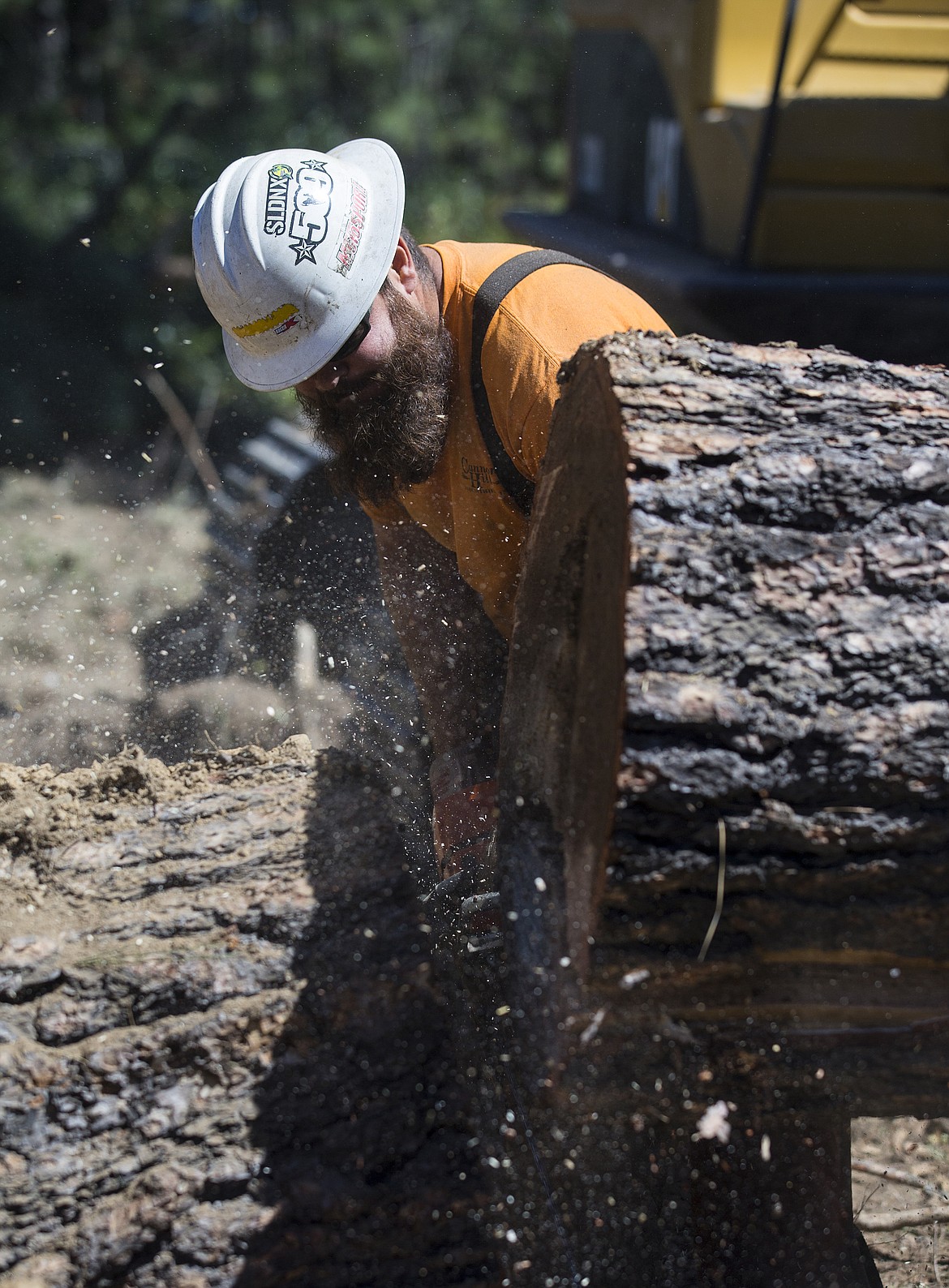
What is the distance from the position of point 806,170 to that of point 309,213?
2298 mm

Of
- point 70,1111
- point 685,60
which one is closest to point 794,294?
point 685,60

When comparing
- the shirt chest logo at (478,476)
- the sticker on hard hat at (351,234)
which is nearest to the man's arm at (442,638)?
the shirt chest logo at (478,476)

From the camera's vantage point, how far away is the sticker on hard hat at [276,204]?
2.28m

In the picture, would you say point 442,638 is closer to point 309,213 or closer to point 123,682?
point 309,213

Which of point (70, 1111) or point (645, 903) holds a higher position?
point (645, 903)

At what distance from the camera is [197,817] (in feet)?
5.92

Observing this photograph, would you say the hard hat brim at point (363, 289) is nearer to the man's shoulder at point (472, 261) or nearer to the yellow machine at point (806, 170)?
the man's shoulder at point (472, 261)

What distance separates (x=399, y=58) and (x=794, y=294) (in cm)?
504

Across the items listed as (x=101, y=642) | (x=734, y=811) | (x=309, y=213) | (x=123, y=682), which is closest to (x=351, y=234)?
(x=309, y=213)

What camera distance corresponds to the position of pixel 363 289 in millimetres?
2395

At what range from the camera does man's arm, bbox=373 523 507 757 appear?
2.79 m

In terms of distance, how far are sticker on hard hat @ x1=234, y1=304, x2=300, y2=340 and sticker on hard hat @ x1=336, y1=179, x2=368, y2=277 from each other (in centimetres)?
14

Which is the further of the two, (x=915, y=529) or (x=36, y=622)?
(x=36, y=622)

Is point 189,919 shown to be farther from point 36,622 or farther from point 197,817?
point 36,622
